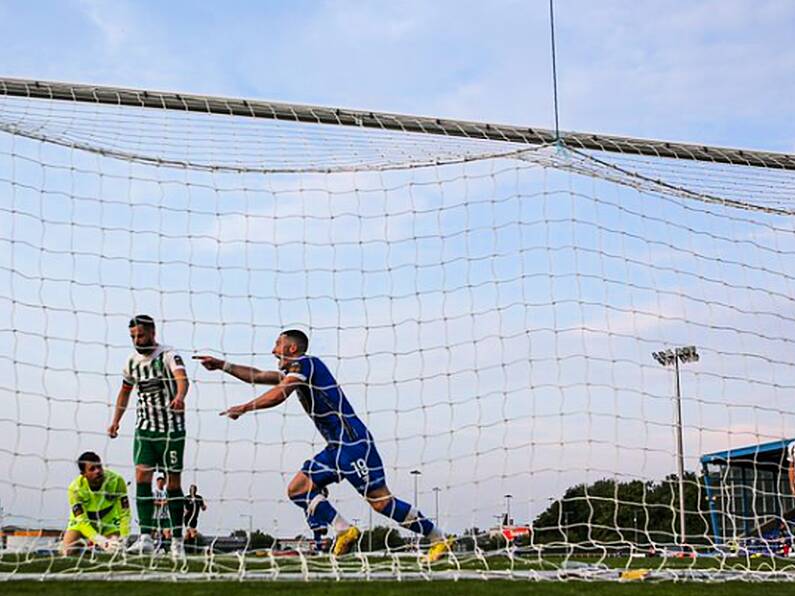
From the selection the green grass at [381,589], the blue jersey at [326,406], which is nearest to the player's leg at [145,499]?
the blue jersey at [326,406]

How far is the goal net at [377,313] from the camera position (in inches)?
267

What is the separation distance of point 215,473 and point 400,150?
3175 mm

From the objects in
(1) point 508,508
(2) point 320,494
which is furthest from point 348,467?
(1) point 508,508

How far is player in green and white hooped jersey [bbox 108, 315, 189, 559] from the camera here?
745 cm

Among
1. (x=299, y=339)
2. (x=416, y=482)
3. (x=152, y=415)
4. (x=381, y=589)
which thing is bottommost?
(x=381, y=589)

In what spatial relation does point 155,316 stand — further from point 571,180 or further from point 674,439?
point 674,439

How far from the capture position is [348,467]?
24.1 ft

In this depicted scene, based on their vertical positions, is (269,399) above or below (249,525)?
above

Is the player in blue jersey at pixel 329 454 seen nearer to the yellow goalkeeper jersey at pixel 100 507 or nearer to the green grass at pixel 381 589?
the yellow goalkeeper jersey at pixel 100 507

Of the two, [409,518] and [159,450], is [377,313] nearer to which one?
[409,518]

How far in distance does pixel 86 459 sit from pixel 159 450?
75 cm

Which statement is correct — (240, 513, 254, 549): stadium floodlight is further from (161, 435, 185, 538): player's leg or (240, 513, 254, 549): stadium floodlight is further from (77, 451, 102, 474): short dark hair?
(77, 451, 102, 474): short dark hair

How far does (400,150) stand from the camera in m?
8.45

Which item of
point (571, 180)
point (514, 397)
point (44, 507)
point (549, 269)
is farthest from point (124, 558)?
point (571, 180)
